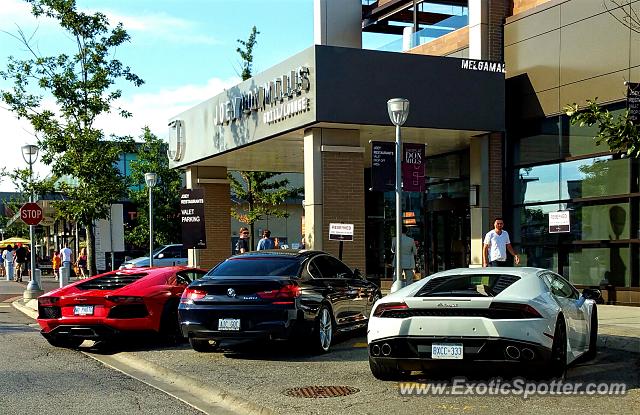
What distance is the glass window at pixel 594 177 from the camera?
16000 millimetres

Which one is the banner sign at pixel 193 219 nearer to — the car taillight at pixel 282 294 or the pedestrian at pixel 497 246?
the pedestrian at pixel 497 246

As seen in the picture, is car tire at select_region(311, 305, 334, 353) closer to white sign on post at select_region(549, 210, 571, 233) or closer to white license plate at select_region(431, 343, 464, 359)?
white license plate at select_region(431, 343, 464, 359)

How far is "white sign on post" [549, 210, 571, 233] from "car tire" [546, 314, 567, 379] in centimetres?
909

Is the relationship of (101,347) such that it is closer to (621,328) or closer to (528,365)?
(528,365)

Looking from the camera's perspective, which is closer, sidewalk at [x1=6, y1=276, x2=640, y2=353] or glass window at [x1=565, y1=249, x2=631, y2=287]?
sidewalk at [x1=6, y1=276, x2=640, y2=353]

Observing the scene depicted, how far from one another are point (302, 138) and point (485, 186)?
4.78 m

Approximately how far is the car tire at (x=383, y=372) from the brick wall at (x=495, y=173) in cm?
1124

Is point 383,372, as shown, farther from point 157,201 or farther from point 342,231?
point 157,201

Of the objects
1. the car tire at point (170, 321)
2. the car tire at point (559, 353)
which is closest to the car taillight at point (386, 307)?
the car tire at point (559, 353)

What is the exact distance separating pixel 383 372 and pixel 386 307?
787mm

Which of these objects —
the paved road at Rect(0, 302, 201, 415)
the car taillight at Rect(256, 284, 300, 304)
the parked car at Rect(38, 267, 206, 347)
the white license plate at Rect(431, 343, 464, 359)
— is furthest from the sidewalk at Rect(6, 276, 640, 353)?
the parked car at Rect(38, 267, 206, 347)

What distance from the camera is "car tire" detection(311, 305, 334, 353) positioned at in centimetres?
1023

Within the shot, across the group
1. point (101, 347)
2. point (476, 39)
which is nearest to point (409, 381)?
point (101, 347)

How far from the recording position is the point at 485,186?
1908 centimetres
